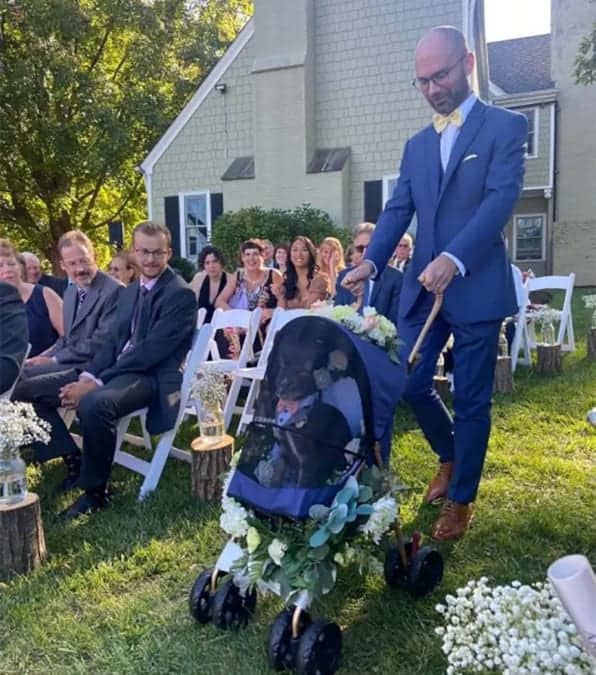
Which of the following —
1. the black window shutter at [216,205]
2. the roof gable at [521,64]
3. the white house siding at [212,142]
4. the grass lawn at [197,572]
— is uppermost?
the roof gable at [521,64]

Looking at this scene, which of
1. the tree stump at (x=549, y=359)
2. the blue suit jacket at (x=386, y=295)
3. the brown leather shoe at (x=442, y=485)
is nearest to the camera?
the brown leather shoe at (x=442, y=485)

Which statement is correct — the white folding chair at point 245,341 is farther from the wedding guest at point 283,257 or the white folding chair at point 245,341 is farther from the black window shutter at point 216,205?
the black window shutter at point 216,205

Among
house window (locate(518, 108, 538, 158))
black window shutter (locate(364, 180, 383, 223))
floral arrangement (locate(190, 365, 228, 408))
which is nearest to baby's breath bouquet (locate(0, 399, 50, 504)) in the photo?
floral arrangement (locate(190, 365, 228, 408))

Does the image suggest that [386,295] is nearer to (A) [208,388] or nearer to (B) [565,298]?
(A) [208,388]

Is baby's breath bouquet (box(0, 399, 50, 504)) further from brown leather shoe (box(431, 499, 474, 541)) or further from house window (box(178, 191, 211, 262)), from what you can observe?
house window (box(178, 191, 211, 262))

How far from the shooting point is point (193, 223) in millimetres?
14797

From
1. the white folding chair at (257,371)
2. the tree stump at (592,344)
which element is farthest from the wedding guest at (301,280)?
the tree stump at (592,344)

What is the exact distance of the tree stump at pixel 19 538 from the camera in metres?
2.82

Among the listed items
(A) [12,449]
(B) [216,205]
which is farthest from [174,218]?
(A) [12,449]

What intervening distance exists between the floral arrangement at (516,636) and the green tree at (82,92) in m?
16.0

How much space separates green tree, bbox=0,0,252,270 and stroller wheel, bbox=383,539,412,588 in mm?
15101

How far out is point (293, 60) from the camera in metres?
13.0

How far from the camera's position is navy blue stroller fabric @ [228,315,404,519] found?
1988 millimetres

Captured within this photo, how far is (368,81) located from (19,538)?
11.9 meters
